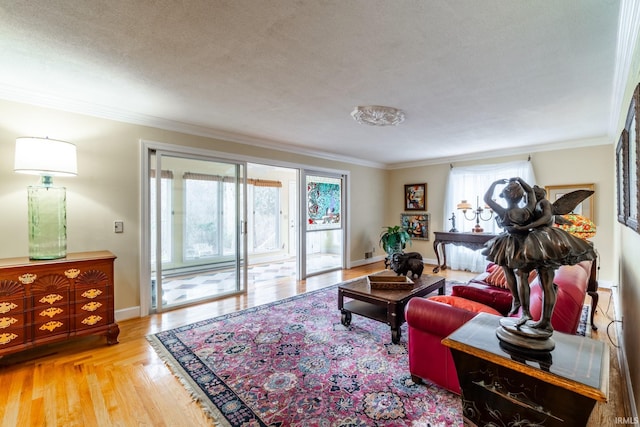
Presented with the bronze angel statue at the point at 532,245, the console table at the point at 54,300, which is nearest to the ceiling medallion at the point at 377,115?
the bronze angel statue at the point at 532,245

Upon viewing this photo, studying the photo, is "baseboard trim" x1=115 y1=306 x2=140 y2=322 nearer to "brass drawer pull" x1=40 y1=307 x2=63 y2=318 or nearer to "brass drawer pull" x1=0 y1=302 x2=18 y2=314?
"brass drawer pull" x1=40 y1=307 x2=63 y2=318

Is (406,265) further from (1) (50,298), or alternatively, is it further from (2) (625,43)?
(1) (50,298)

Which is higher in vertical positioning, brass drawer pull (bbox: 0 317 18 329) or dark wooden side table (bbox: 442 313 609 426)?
dark wooden side table (bbox: 442 313 609 426)

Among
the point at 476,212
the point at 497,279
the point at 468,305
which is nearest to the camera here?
the point at 468,305

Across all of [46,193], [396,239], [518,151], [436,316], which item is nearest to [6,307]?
[46,193]

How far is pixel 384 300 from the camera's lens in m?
2.57

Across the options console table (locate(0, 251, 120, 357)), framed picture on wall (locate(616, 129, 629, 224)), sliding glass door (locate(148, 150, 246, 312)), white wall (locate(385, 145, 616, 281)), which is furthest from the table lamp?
white wall (locate(385, 145, 616, 281))

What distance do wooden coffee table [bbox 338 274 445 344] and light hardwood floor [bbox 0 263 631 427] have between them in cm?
129

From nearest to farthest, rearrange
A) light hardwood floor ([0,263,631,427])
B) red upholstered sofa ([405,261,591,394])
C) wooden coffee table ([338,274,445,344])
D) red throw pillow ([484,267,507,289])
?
1. red upholstered sofa ([405,261,591,394])
2. light hardwood floor ([0,263,631,427])
3. wooden coffee table ([338,274,445,344])
4. red throw pillow ([484,267,507,289])

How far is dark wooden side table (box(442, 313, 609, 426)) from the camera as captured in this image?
0.95 metres

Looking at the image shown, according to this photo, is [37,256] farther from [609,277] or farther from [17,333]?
[609,277]

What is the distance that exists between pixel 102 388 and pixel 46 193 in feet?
5.62

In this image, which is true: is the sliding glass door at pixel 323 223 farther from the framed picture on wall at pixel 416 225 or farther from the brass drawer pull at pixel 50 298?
the brass drawer pull at pixel 50 298

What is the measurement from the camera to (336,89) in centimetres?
250
